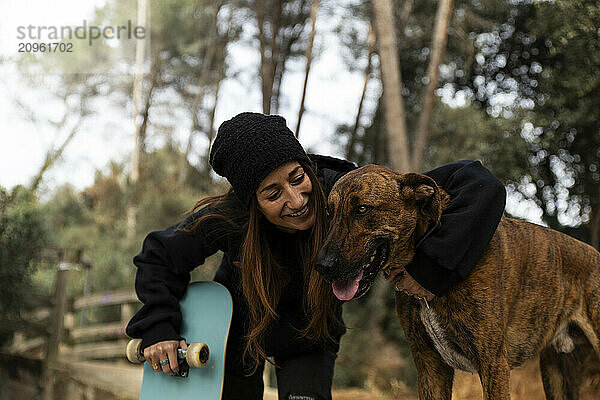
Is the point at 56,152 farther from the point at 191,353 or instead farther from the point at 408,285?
the point at 408,285

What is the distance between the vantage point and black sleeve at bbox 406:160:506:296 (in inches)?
76.2

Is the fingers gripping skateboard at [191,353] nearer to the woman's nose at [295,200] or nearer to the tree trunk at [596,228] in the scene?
the woman's nose at [295,200]

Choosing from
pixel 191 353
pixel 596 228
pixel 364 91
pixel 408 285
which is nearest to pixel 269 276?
pixel 191 353

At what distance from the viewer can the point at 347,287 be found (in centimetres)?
195

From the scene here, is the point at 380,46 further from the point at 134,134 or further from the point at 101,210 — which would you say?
the point at 134,134

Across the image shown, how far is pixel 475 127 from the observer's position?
11.7 meters

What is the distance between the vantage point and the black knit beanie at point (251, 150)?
2.35m

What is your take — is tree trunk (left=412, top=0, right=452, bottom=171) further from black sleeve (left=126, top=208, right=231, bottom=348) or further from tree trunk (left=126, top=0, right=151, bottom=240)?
tree trunk (left=126, top=0, right=151, bottom=240)

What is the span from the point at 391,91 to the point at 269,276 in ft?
21.5

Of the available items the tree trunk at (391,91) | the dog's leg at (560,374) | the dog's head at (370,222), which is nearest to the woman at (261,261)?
the dog's head at (370,222)

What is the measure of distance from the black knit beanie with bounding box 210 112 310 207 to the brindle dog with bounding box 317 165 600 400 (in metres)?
0.41

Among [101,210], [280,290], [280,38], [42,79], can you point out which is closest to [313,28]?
[280,38]

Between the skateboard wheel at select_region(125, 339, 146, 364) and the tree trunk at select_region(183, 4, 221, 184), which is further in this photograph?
the tree trunk at select_region(183, 4, 221, 184)

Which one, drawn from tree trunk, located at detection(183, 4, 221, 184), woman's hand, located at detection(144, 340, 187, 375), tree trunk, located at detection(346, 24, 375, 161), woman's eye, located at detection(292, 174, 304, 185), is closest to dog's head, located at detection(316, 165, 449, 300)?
woman's eye, located at detection(292, 174, 304, 185)
